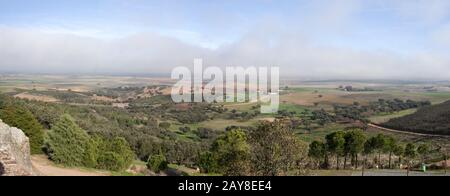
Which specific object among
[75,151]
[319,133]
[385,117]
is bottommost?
[319,133]

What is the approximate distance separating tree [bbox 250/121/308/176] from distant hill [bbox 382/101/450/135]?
4461 cm

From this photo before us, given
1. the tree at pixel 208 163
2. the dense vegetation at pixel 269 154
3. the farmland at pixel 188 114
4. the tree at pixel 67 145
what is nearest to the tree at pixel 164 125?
the farmland at pixel 188 114

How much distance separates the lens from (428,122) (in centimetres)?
6800

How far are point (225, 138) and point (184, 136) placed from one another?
41.3 meters

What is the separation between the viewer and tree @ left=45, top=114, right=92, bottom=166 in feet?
79.8

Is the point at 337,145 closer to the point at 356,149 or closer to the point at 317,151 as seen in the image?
the point at 356,149

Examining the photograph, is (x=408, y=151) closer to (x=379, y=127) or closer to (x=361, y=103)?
(x=379, y=127)

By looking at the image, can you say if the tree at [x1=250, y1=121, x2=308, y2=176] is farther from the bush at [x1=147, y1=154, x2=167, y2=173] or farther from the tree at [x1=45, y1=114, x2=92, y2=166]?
the bush at [x1=147, y1=154, x2=167, y2=173]

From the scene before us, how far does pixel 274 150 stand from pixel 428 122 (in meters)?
55.0

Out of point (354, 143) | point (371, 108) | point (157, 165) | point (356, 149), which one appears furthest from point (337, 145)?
point (371, 108)

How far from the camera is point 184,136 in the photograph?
7500cm

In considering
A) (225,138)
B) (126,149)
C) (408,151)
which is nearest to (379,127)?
(408,151)

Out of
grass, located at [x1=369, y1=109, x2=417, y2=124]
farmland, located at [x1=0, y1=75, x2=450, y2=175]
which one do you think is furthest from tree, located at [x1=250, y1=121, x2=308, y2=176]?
grass, located at [x1=369, y1=109, x2=417, y2=124]
